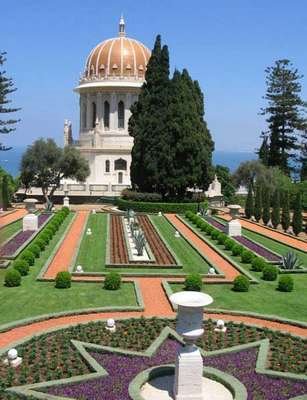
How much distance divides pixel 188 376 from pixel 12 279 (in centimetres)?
1082

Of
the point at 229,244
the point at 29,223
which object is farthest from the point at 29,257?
the point at 229,244

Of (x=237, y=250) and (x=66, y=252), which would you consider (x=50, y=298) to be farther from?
(x=237, y=250)

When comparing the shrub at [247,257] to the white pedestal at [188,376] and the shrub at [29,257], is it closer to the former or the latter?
the shrub at [29,257]

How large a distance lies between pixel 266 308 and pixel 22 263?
355 inches

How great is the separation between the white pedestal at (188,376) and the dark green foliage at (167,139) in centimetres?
3609

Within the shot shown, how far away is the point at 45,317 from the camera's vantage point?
16.5m

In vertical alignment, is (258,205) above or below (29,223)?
above

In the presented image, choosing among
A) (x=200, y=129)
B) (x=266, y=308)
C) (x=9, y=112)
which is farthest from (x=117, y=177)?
(x=266, y=308)

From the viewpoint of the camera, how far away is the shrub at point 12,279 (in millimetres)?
20178

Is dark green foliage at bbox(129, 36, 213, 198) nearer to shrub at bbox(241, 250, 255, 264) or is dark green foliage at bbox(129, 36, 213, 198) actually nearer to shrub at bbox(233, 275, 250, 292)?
shrub at bbox(241, 250, 255, 264)

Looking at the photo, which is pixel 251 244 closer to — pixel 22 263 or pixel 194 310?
pixel 22 263

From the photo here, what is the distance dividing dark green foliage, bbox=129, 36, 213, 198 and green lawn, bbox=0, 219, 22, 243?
1341cm

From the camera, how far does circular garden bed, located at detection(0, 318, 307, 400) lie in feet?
37.9

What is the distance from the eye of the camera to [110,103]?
77.4 metres
